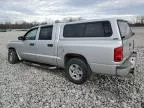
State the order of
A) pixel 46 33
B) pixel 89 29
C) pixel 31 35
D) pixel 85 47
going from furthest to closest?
pixel 31 35 → pixel 46 33 → pixel 89 29 → pixel 85 47

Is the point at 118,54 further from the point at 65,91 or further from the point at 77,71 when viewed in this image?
the point at 65,91

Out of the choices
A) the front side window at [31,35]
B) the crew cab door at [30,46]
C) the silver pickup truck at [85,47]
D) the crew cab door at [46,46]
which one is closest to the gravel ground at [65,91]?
the silver pickup truck at [85,47]

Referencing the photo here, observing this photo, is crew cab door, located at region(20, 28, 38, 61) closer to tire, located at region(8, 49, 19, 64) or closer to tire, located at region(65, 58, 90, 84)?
tire, located at region(8, 49, 19, 64)

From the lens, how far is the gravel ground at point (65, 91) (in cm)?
353

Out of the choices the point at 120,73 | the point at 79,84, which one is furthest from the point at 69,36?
the point at 120,73

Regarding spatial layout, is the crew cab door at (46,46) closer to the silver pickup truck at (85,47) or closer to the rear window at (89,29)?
the silver pickup truck at (85,47)

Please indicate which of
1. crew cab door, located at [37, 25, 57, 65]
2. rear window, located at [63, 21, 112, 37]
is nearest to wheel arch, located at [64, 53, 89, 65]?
crew cab door, located at [37, 25, 57, 65]

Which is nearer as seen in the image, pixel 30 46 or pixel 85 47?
pixel 85 47

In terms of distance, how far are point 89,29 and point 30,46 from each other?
2.75 metres

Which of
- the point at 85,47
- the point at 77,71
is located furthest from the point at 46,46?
the point at 85,47

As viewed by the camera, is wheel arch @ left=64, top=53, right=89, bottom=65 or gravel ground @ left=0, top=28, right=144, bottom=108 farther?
wheel arch @ left=64, top=53, right=89, bottom=65

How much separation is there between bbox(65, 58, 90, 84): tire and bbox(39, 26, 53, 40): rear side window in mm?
1217

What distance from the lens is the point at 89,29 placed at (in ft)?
14.1

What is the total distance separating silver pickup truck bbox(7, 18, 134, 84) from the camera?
376 centimetres
